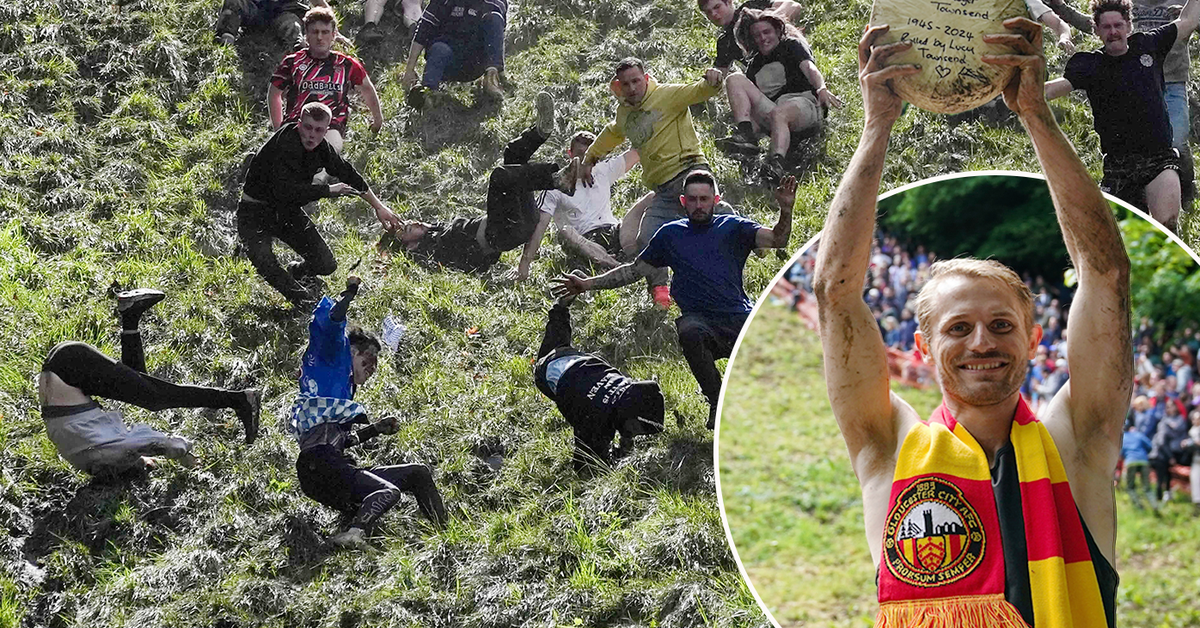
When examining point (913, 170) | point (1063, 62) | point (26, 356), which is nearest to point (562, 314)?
point (913, 170)

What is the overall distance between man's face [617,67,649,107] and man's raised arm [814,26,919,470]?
167 inches

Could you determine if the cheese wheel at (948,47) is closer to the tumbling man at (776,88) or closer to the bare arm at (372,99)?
the tumbling man at (776,88)

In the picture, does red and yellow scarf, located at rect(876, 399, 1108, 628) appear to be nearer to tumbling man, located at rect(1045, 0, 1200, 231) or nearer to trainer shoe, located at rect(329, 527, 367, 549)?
trainer shoe, located at rect(329, 527, 367, 549)

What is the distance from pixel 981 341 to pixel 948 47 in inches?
36.3

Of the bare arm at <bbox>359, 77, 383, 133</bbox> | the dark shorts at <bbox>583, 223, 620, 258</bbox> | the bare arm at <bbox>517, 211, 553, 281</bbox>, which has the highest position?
the bare arm at <bbox>359, 77, 383, 133</bbox>

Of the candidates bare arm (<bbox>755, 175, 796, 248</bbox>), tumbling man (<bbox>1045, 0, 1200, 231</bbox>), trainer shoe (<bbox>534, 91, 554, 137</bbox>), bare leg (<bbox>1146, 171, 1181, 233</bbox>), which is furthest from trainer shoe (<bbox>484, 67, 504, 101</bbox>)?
bare leg (<bbox>1146, 171, 1181, 233</bbox>)

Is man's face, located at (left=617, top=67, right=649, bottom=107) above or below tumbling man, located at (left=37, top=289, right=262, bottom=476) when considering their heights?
above

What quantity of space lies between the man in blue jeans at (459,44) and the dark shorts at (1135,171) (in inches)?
153

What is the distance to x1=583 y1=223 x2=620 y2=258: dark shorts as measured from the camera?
25.6 ft

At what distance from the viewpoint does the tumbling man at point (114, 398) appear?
6.95 metres

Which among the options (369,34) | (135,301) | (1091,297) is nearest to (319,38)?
(369,34)

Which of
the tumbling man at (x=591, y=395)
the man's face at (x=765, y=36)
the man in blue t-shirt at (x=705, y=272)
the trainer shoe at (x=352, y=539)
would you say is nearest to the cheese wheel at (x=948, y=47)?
the man in blue t-shirt at (x=705, y=272)

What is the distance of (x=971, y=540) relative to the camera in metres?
3.10

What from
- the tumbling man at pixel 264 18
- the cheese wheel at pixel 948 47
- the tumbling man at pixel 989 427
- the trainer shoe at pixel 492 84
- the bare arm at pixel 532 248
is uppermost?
the tumbling man at pixel 264 18
